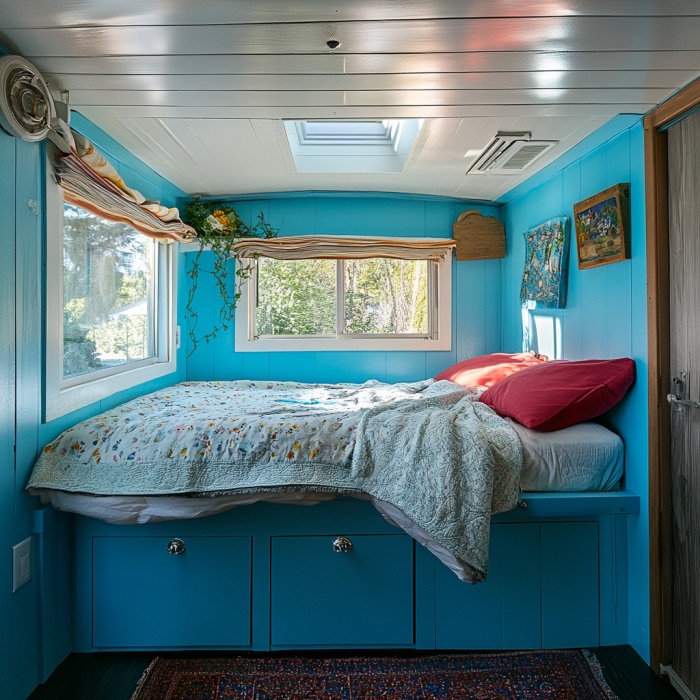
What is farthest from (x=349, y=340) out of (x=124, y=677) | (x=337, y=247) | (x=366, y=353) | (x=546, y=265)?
(x=124, y=677)

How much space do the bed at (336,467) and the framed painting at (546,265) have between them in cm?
85

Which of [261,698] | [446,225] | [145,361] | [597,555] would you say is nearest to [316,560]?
[261,698]

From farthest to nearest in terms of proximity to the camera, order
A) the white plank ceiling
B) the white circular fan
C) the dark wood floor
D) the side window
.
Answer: the side window, the dark wood floor, the white circular fan, the white plank ceiling

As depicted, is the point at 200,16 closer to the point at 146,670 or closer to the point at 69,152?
the point at 69,152

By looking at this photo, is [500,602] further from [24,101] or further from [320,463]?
[24,101]

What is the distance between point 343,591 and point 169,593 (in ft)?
2.11

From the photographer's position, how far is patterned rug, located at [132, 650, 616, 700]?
186 cm

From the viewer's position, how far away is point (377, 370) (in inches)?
146

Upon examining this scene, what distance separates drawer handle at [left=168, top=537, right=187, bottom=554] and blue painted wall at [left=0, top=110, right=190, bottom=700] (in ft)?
1.23

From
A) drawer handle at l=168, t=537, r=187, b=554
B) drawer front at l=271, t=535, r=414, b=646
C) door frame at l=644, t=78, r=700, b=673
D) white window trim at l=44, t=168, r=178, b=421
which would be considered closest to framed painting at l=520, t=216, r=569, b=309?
door frame at l=644, t=78, r=700, b=673

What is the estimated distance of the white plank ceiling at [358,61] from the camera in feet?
4.63

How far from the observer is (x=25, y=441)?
1.86 m

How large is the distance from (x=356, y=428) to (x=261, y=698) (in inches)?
36.5

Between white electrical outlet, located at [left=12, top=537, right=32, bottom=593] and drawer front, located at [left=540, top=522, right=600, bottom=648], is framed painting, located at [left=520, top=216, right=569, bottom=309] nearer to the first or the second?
drawer front, located at [left=540, top=522, right=600, bottom=648]
